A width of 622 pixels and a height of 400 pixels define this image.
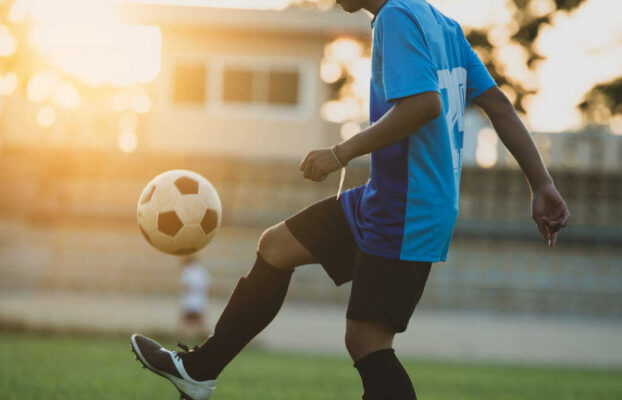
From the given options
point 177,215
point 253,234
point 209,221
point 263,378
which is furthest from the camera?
point 253,234

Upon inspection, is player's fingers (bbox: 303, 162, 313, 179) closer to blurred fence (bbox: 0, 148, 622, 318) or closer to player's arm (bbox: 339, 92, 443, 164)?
player's arm (bbox: 339, 92, 443, 164)

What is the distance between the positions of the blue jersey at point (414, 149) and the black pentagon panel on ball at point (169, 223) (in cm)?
102

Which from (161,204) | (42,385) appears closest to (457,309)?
(42,385)

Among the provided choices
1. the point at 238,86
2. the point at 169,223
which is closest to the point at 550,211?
the point at 169,223

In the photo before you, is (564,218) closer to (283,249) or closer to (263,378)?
(283,249)

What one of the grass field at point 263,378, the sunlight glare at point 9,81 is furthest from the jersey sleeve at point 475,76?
the sunlight glare at point 9,81

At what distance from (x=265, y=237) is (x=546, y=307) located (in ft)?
49.4

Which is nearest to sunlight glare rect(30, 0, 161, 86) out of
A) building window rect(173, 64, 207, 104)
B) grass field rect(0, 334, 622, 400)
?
building window rect(173, 64, 207, 104)

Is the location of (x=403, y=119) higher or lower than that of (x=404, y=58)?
lower

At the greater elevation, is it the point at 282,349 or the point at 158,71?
the point at 158,71

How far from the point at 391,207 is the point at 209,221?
3.86 ft

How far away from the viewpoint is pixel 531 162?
10.9ft

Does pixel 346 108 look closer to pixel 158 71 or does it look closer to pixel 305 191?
pixel 158 71

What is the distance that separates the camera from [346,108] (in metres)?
31.4
